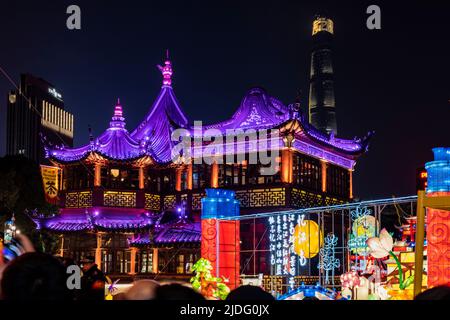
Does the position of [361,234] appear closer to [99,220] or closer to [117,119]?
[99,220]

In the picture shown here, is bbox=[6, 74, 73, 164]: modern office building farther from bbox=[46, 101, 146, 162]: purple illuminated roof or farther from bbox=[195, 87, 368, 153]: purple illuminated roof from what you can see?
bbox=[195, 87, 368, 153]: purple illuminated roof

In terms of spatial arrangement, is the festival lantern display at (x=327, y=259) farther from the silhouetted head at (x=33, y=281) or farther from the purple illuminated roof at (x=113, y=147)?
the silhouetted head at (x=33, y=281)

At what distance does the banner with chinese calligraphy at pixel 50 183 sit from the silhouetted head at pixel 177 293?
26.1m

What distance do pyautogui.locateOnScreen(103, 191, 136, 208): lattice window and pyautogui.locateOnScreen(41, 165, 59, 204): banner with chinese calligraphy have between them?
308cm

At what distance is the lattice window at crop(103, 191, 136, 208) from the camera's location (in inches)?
1041

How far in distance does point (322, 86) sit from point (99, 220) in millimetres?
85686

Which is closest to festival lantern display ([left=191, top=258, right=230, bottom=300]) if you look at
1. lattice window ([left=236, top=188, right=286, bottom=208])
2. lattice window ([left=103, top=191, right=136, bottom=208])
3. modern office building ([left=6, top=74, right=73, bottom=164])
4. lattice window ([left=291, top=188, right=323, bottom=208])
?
lattice window ([left=236, top=188, right=286, bottom=208])

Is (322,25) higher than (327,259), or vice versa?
(322,25)

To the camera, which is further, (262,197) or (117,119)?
(117,119)

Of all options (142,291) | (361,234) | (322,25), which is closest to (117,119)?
(361,234)

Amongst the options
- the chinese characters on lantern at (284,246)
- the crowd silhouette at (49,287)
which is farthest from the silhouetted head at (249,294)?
the chinese characters on lantern at (284,246)

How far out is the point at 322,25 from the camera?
370 feet
